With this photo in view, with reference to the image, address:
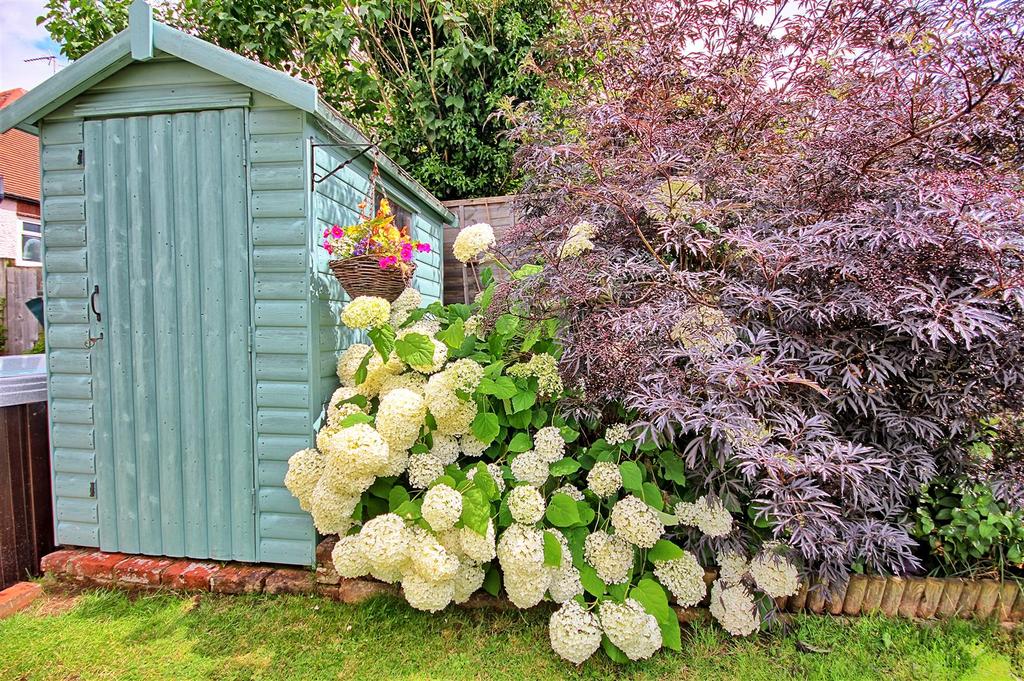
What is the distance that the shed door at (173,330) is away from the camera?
2.51 m

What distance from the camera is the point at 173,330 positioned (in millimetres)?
2561

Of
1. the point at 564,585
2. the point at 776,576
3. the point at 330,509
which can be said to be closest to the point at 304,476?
the point at 330,509

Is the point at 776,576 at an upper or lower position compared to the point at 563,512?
A: lower

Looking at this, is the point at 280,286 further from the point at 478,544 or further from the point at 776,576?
the point at 776,576

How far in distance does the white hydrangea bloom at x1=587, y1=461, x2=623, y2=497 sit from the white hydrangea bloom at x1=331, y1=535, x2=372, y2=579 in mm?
1031

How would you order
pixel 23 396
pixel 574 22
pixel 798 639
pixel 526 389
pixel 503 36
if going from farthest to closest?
pixel 503 36, pixel 574 22, pixel 23 396, pixel 526 389, pixel 798 639

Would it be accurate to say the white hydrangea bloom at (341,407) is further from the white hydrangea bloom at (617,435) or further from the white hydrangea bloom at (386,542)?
the white hydrangea bloom at (617,435)

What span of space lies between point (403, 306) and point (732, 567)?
200 centimetres

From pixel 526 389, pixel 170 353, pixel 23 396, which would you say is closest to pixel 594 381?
pixel 526 389

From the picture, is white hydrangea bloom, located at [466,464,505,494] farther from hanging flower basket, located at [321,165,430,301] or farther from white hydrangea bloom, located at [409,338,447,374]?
hanging flower basket, located at [321,165,430,301]

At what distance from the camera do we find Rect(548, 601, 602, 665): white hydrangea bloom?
192 cm

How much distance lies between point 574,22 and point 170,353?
286 centimetres

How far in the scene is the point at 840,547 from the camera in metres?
1.86

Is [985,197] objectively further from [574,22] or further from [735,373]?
[574,22]
